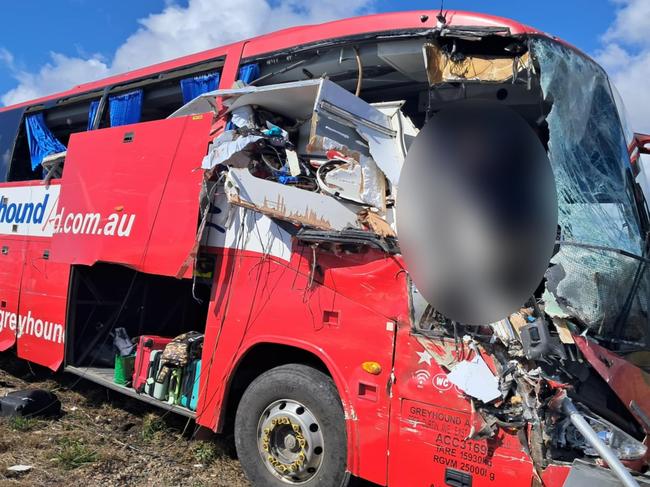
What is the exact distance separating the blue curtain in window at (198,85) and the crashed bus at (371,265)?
3 cm

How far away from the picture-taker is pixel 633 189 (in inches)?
159

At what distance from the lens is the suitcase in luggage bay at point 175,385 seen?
5145 mm

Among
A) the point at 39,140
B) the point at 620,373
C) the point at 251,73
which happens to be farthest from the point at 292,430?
the point at 39,140

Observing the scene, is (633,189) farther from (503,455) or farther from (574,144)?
(503,455)

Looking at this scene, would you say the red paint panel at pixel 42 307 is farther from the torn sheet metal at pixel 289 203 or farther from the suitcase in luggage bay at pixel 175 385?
the torn sheet metal at pixel 289 203

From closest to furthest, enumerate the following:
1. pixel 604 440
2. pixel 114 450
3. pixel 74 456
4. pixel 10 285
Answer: pixel 604 440
pixel 74 456
pixel 114 450
pixel 10 285

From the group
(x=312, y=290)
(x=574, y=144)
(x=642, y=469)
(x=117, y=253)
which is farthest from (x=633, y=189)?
(x=117, y=253)

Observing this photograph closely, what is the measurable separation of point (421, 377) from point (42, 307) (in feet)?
16.8

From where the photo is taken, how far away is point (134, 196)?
5531 millimetres

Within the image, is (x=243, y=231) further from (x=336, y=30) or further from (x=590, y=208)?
(x=590, y=208)

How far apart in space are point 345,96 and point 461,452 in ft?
8.34

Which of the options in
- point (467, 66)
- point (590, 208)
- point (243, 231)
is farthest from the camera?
point (243, 231)

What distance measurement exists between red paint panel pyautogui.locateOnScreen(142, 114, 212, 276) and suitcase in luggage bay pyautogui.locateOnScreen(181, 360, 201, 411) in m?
0.88

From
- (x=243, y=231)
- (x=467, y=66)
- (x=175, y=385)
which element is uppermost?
(x=467, y=66)
